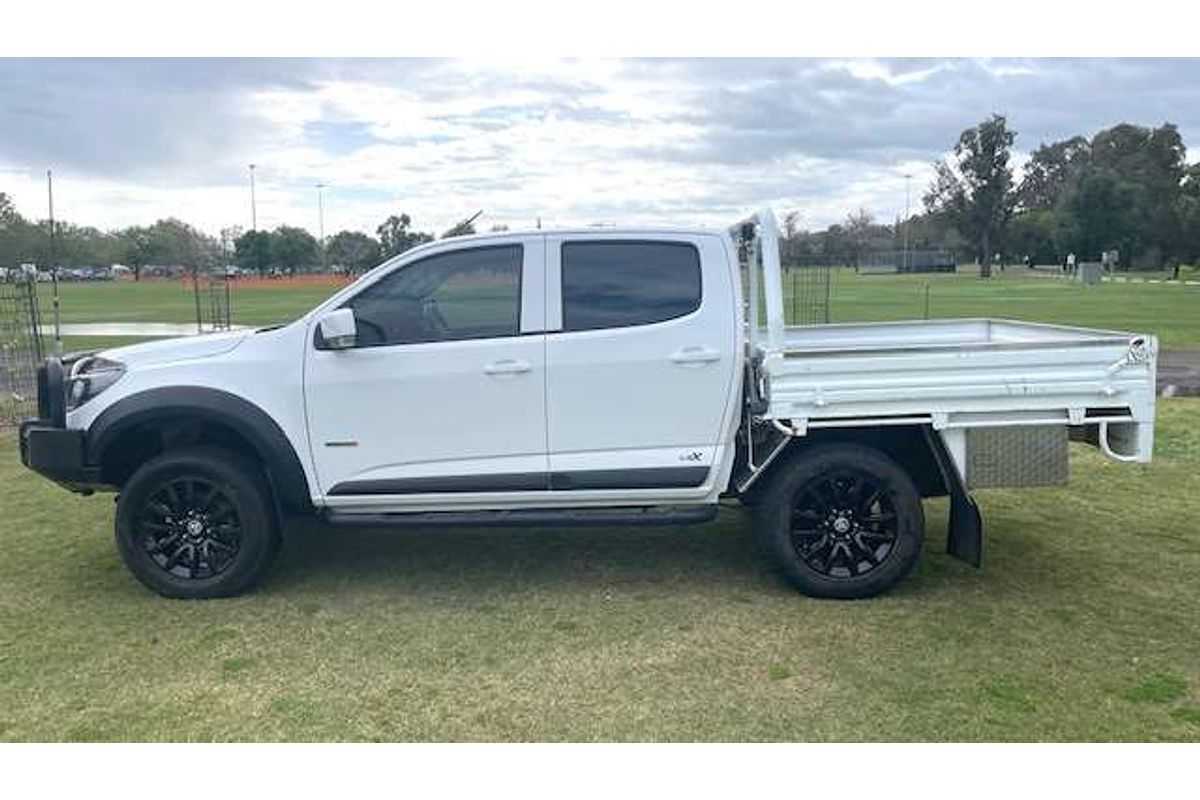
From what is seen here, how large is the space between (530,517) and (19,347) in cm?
1065

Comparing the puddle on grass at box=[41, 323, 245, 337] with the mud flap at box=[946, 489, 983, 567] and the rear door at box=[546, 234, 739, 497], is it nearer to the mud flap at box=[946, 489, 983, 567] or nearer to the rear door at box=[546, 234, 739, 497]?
the rear door at box=[546, 234, 739, 497]

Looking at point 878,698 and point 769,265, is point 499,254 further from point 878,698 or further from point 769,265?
point 878,698

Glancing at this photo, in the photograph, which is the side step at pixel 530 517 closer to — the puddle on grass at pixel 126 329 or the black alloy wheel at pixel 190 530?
the black alloy wheel at pixel 190 530

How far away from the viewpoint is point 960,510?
17.8 ft

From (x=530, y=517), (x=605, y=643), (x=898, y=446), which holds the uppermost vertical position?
(x=898, y=446)

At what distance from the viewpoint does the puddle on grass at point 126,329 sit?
2423 cm

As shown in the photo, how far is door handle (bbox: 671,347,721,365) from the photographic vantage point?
5156 millimetres

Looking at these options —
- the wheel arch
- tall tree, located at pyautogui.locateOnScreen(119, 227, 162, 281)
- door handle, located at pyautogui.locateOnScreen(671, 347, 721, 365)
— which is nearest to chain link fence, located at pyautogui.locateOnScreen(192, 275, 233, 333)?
door handle, located at pyautogui.locateOnScreen(671, 347, 721, 365)

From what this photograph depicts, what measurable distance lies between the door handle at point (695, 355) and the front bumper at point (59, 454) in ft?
10.4

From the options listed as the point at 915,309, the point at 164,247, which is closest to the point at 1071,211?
the point at 915,309

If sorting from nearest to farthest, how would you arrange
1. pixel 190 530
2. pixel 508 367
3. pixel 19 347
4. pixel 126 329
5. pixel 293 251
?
pixel 508 367 → pixel 190 530 → pixel 19 347 → pixel 126 329 → pixel 293 251

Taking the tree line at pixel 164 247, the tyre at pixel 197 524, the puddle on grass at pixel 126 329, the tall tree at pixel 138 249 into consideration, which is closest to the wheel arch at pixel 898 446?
the tyre at pixel 197 524

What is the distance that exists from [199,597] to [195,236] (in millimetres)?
86117

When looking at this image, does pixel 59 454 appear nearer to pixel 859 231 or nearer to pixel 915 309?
→ pixel 915 309
